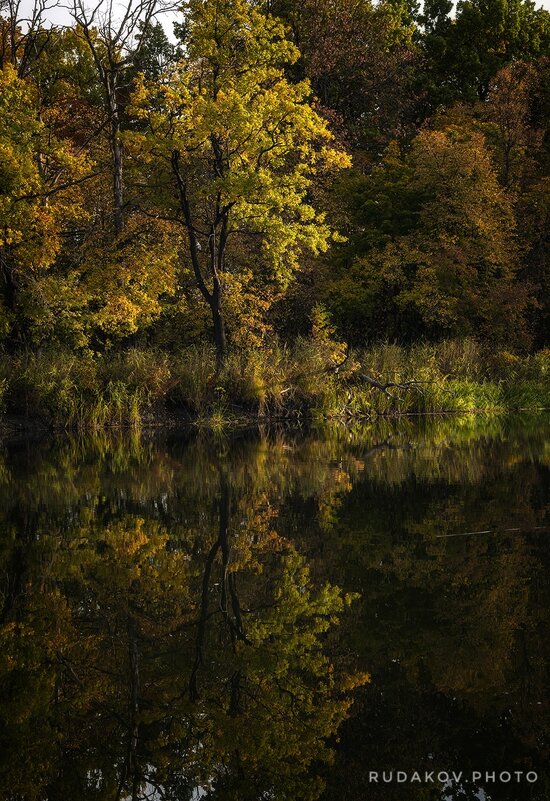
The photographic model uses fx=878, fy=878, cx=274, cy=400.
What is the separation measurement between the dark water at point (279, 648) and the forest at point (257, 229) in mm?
13867

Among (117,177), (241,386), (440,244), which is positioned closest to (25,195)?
(117,177)

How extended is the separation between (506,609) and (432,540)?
6.16ft

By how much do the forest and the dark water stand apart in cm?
1387

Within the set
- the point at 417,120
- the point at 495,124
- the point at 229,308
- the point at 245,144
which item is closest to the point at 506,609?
the point at 245,144

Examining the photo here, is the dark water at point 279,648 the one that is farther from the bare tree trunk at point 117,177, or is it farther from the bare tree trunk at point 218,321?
the bare tree trunk at point 117,177

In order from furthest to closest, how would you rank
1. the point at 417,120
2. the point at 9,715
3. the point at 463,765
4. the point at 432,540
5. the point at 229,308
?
the point at 417,120 < the point at 229,308 < the point at 432,540 < the point at 9,715 < the point at 463,765

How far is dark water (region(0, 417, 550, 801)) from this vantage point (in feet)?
11.0

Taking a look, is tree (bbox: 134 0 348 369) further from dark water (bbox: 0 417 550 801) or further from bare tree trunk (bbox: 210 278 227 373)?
dark water (bbox: 0 417 550 801)

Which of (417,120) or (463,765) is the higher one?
(417,120)

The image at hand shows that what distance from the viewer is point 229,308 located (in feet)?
87.9

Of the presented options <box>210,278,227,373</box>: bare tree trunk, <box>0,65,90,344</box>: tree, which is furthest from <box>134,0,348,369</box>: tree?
<box>0,65,90,344</box>: tree

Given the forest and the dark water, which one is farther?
the forest

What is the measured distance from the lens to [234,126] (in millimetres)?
22641

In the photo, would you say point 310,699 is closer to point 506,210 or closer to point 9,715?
point 9,715
